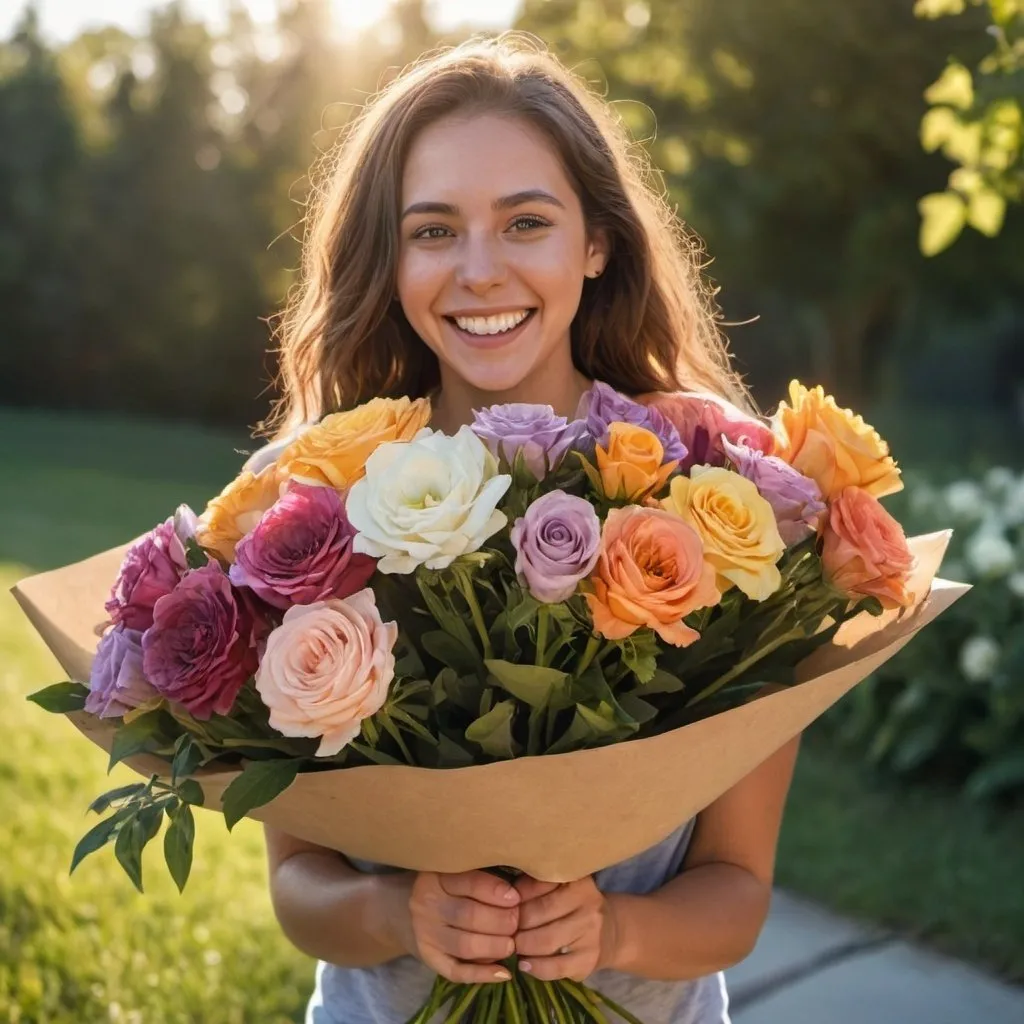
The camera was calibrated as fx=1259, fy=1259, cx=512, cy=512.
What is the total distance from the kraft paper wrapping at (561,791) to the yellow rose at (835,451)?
0.59 feet

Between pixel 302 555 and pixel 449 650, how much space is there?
19 cm

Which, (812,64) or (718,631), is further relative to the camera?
(812,64)

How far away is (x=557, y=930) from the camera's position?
5.09 ft

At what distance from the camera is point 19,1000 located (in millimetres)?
3145

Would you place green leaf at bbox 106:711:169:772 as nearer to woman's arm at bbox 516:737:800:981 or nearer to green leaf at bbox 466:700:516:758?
green leaf at bbox 466:700:516:758

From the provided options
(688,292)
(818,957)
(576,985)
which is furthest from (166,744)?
(818,957)

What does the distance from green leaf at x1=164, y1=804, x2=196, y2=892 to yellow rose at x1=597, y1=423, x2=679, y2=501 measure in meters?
0.58

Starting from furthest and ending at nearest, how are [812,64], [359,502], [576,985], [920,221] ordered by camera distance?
[920,221] → [812,64] → [576,985] → [359,502]

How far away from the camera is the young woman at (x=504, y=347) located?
5.41 feet

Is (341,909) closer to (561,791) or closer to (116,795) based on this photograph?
(116,795)

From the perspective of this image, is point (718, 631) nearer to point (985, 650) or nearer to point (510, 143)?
point (510, 143)

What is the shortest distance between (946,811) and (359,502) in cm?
390

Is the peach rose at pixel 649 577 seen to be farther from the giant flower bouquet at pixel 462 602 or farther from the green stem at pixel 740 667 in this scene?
the green stem at pixel 740 667

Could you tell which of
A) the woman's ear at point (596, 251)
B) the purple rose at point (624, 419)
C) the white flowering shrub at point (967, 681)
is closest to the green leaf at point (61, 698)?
the purple rose at point (624, 419)
